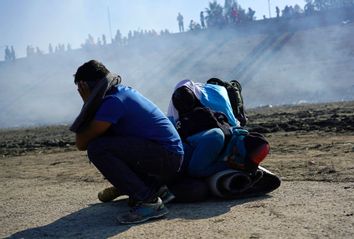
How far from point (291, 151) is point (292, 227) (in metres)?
4.52

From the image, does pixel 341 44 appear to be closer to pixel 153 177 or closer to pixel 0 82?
pixel 0 82

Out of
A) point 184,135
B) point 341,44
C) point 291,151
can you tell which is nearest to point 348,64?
point 341,44

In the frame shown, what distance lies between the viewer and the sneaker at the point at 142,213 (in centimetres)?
440

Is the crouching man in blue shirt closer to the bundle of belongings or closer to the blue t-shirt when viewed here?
the blue t-shirt

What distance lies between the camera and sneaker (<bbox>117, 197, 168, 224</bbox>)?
440 cm

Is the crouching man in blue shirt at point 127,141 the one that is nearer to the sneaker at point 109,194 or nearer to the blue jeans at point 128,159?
the blue jeans at point 128,159

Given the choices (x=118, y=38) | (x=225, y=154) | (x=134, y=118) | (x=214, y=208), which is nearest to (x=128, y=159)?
(x=134, y=118)

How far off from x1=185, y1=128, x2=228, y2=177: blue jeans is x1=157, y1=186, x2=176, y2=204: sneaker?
38 centimetres

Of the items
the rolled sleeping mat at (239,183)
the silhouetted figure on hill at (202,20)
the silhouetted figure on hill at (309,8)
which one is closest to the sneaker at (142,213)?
the rolled sleeping mat at (239,183)

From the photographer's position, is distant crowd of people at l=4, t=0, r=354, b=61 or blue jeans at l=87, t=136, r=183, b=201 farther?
distant crowd of people at l=4, t=0, r=354, b=61

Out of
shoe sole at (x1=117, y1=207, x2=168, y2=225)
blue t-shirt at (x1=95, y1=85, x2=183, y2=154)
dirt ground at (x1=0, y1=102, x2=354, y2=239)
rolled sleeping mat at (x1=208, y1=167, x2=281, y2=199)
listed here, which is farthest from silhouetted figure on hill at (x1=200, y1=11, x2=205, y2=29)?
shoe sole at (x1=117, y1=207, x2=168, y2=225)

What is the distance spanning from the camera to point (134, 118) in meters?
4.51

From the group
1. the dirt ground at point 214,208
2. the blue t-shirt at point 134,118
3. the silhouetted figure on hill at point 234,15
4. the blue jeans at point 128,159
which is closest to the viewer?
the dirt ground at point 214,208

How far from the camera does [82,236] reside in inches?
165
